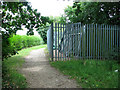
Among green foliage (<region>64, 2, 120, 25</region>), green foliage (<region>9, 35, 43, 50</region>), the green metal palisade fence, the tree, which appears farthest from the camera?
green foliage (<region>64, 2, 120, 25</region>)

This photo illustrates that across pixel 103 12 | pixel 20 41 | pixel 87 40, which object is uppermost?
pixel 103 12

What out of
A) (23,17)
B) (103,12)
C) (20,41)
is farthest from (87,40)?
(20,41)

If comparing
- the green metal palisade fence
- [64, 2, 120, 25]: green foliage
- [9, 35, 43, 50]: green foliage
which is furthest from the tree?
[64, 2, 120, 25]: green foliage

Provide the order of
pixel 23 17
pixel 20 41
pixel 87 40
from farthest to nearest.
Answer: pixel 20 41, pixel 87 40, pixel 23 17

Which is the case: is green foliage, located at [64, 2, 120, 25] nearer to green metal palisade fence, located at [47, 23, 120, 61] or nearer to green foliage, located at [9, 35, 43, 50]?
green metal palisade fence, located at [47, 23, 120, 61]

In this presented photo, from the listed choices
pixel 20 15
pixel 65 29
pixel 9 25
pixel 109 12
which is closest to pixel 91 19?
pixel 109 12

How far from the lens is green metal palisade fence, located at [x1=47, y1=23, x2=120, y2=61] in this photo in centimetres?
864

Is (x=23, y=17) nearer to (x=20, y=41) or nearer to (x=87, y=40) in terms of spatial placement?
(x=87, y=40)

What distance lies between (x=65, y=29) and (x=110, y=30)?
321 cm

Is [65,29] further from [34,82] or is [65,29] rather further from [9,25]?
[34,82]

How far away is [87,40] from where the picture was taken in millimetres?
8750

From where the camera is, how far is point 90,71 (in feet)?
18.6

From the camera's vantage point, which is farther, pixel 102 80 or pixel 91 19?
pixel 91 19

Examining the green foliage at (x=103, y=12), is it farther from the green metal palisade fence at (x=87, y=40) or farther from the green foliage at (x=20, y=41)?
the green foliage at (x=20, y=41)
